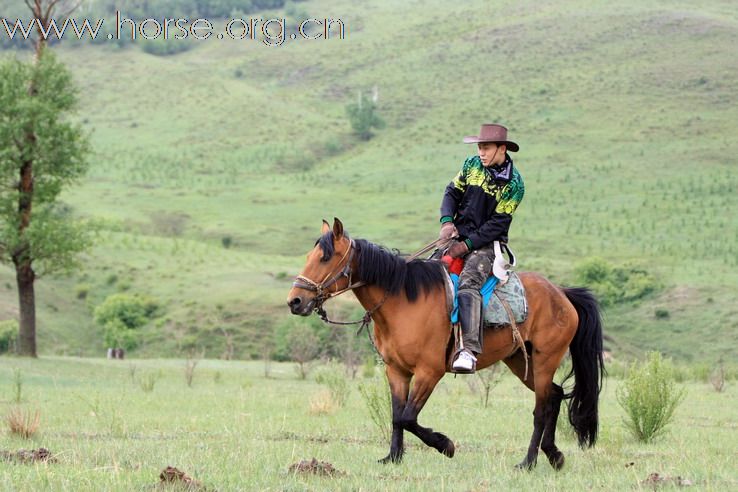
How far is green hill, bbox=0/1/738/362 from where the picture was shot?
52969 millimetres

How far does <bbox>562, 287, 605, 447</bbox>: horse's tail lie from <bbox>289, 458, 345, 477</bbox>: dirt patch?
125 inches

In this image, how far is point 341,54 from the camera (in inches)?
5640

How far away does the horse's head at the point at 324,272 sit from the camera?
30.8 ft

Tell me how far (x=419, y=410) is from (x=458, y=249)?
5.18 ft

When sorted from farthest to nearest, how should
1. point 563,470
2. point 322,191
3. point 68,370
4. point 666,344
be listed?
point 322,191 < point 666,344 < point 68,370 < point 563,470

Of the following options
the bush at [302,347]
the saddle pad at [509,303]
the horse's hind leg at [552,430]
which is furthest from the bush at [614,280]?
the saddle pad at [509,303]

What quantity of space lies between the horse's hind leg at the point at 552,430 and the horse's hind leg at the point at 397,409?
4.57 ft

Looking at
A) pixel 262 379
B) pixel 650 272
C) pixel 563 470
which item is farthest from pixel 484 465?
pixel 650 272

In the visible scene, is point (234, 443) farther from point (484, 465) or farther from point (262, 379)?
point (262, 379)

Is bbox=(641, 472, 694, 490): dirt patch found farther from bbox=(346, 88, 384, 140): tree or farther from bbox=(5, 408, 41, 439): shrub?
bbox=(346, 88, 384, 140): tree

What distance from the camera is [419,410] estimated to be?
31.4ft

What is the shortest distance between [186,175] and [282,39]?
55.7 m

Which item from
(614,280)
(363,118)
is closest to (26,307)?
(614,280)

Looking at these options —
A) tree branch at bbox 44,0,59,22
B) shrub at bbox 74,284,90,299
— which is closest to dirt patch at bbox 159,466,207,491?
tree branch at bbox 44,0,59,22
